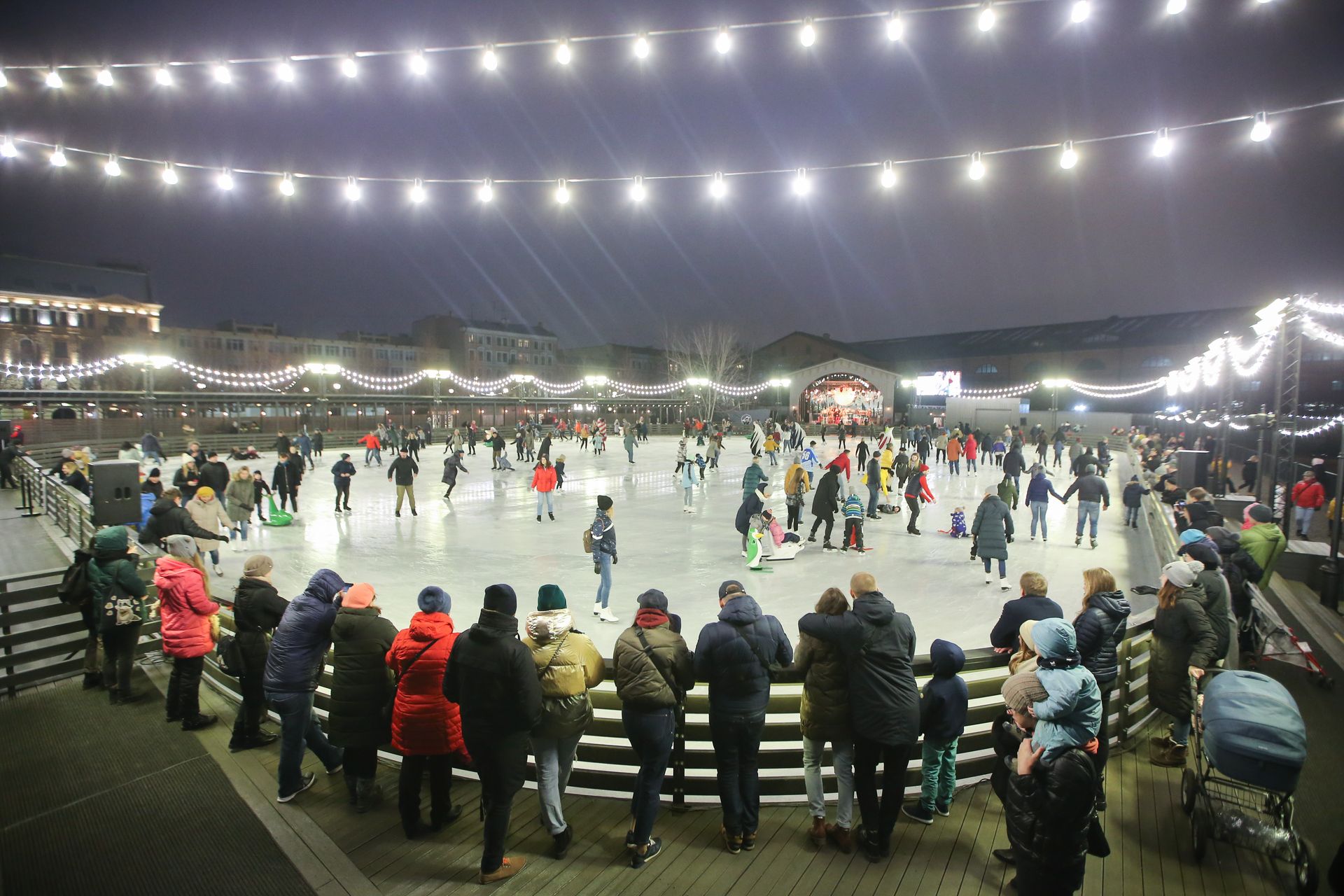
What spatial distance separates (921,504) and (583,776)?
41.3 ft

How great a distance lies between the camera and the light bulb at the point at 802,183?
8.47 meters

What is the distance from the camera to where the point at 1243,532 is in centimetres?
594

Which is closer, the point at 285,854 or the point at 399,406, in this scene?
the point at 285,854

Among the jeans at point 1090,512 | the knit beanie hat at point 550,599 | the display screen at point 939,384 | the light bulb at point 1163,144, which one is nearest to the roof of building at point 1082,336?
the display screen at point 939,384

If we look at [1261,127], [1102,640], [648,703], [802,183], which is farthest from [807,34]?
[648,703]

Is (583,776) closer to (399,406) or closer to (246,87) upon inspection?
(246,87)

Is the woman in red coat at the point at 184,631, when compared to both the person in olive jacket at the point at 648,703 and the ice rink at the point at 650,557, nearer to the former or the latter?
the ice rink at the point at 650,557

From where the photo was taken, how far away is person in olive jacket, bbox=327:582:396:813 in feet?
10.2

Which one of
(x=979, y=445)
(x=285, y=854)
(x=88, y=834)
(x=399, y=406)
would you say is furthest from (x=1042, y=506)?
(x=399, y=406)

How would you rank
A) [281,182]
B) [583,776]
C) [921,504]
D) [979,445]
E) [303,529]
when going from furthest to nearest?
[979,445] < [921,504] < [303,529] < [281,182] < [583,776]

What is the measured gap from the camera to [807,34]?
6547mm

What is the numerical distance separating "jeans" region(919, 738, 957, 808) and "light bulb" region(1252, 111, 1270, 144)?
7372mm

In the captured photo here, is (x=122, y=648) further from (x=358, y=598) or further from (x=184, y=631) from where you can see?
(x=358, y=598)

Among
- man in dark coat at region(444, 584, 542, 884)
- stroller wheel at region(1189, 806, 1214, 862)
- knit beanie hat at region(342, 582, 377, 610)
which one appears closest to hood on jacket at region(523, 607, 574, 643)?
man in dark coat at region(444, 584, 542, 884)
